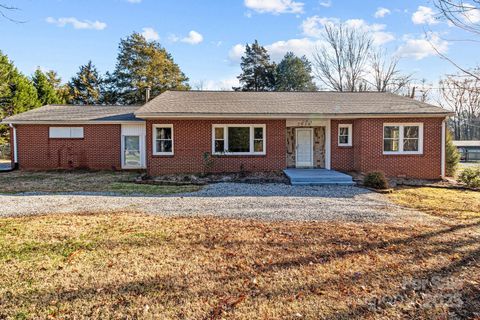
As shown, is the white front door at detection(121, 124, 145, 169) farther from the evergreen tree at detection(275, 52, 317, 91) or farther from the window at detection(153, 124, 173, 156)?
the evergreen tree at detection(275, 52, 317, 91)

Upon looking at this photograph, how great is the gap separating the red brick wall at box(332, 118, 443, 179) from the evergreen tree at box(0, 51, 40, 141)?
81.9 feet

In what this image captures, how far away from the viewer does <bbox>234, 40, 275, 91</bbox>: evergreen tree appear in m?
38.9

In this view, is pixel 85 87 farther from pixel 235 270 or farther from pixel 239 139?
pixel 235 270

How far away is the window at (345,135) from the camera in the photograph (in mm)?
13875

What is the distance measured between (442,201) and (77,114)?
17.7m

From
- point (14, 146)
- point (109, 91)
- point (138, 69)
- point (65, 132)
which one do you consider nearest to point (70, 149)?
point (65, 132)

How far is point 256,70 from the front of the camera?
129ft

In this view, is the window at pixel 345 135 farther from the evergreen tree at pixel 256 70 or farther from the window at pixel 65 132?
the evergreen tree at pixel 256 70

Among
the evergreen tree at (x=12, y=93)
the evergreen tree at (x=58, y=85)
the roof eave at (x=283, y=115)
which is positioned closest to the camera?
the roof eave at (x=283, y=115)

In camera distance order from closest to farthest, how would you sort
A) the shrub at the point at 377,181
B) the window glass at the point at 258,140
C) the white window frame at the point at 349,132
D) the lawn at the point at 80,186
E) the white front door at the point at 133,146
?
the lawn at the point at 80,186 < the shrub at the point at 377,181 < the window glass at the point at 258,140 < the white window frame at the point at 349,132 < the white front door at the point at 133,146

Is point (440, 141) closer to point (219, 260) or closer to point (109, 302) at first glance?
point (219, 260)

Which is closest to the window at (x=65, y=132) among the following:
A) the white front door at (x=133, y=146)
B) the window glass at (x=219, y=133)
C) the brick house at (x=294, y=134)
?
the brick house at (x=294, y=134)

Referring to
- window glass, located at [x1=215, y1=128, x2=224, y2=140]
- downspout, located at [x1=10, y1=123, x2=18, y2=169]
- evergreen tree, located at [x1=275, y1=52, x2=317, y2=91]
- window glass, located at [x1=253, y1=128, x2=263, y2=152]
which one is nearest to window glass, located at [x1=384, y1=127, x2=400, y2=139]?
window glass, located at [x1=253, y1=128, x2=263, y2=152]

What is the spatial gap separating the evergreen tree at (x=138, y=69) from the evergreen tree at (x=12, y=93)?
10.6 meters
